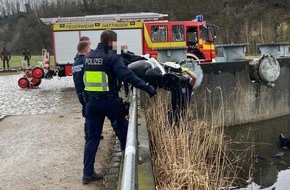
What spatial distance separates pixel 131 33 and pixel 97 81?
1334 centimetres

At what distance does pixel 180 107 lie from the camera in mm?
6812

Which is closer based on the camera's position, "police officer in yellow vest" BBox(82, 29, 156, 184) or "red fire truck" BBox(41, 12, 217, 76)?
"police officer in yellow vest" BBox(82, 29, 156, 184)

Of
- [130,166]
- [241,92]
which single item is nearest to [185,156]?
[130,166]

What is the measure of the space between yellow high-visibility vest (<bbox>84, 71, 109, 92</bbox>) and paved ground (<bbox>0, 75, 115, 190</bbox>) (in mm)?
1207

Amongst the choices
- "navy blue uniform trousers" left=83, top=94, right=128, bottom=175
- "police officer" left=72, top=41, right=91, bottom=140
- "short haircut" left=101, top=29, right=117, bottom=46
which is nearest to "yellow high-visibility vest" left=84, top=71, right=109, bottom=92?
"navy blue uniform trousers" left=83, top=94, right=128, bottom=175

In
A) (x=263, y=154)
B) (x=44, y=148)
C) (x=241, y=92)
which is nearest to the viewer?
(x=44, y=148)

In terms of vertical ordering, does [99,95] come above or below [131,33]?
below

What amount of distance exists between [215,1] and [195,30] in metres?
45.4

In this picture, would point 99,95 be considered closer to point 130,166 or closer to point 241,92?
point 130,166

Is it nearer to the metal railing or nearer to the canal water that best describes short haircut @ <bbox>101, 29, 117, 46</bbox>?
the metal railing

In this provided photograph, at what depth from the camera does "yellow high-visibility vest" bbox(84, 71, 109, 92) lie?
5.27 metres

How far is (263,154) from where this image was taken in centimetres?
1012

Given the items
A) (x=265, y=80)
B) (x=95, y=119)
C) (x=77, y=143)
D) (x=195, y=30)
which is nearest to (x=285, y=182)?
(x=77, y=143)

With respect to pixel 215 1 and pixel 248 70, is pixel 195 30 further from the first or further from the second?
pixel 215 1
